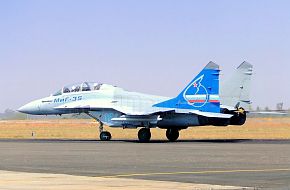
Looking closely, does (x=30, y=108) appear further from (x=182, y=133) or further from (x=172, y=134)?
(x=182, y=133)

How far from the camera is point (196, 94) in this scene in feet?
146

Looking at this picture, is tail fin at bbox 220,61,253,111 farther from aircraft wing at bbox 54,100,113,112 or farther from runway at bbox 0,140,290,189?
runway at bbox 0,140,290,189

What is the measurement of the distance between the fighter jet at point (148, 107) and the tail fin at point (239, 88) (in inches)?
25.1

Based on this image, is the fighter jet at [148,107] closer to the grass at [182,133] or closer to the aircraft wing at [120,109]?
the aircraft wing at [120,109]

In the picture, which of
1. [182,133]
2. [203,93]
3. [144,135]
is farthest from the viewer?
[182,133]

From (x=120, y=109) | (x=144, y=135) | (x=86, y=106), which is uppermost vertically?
(x=86, y=106)

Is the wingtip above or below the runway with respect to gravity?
above

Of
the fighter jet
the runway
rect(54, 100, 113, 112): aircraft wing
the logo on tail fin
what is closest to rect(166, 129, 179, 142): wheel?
the fighter jet

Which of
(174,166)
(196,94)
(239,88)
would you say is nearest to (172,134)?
(196,94)

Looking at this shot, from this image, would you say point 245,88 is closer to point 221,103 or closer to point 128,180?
point 221,103

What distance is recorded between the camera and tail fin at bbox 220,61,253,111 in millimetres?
46656

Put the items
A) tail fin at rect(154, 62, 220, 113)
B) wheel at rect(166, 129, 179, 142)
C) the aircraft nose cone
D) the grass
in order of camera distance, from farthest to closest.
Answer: the grass, the aircraft nose cone, wheel at rect(166, 129, 179, 142), tail fin at rect(154, 62, 220, 113)

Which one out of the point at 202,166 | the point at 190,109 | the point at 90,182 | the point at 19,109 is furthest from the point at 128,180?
the point at 19,109

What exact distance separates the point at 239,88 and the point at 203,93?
367 centimetres
